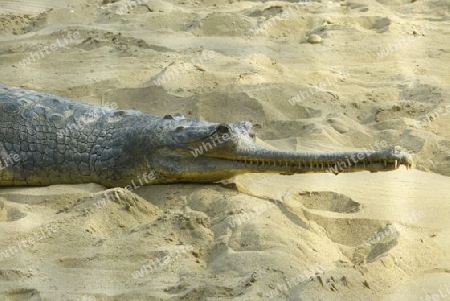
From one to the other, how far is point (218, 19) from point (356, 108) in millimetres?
2244

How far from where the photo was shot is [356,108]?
7.45m

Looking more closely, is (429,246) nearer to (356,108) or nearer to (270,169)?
(270,169)

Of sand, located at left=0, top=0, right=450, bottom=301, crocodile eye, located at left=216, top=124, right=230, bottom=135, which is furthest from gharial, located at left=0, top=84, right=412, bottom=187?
sand, located at left=0, top=0, right=450, bottom=301

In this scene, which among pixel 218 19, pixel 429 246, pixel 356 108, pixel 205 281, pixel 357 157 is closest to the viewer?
pixel 205 281

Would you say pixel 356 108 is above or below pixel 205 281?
below

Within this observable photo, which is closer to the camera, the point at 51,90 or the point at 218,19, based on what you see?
the point at 51,90

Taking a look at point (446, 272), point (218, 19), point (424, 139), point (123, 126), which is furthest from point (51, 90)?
point (446, 272)

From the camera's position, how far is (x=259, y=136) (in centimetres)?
691

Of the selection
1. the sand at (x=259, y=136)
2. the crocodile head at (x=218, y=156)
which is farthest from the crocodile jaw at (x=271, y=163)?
the sand at (x=259, y=136)

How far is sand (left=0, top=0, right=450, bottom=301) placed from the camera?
454 cm

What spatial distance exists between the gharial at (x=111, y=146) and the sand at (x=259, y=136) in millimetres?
151

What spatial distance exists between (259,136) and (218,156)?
94 centimetres

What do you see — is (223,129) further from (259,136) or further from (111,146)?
(259,136)

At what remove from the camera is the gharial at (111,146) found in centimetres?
602
